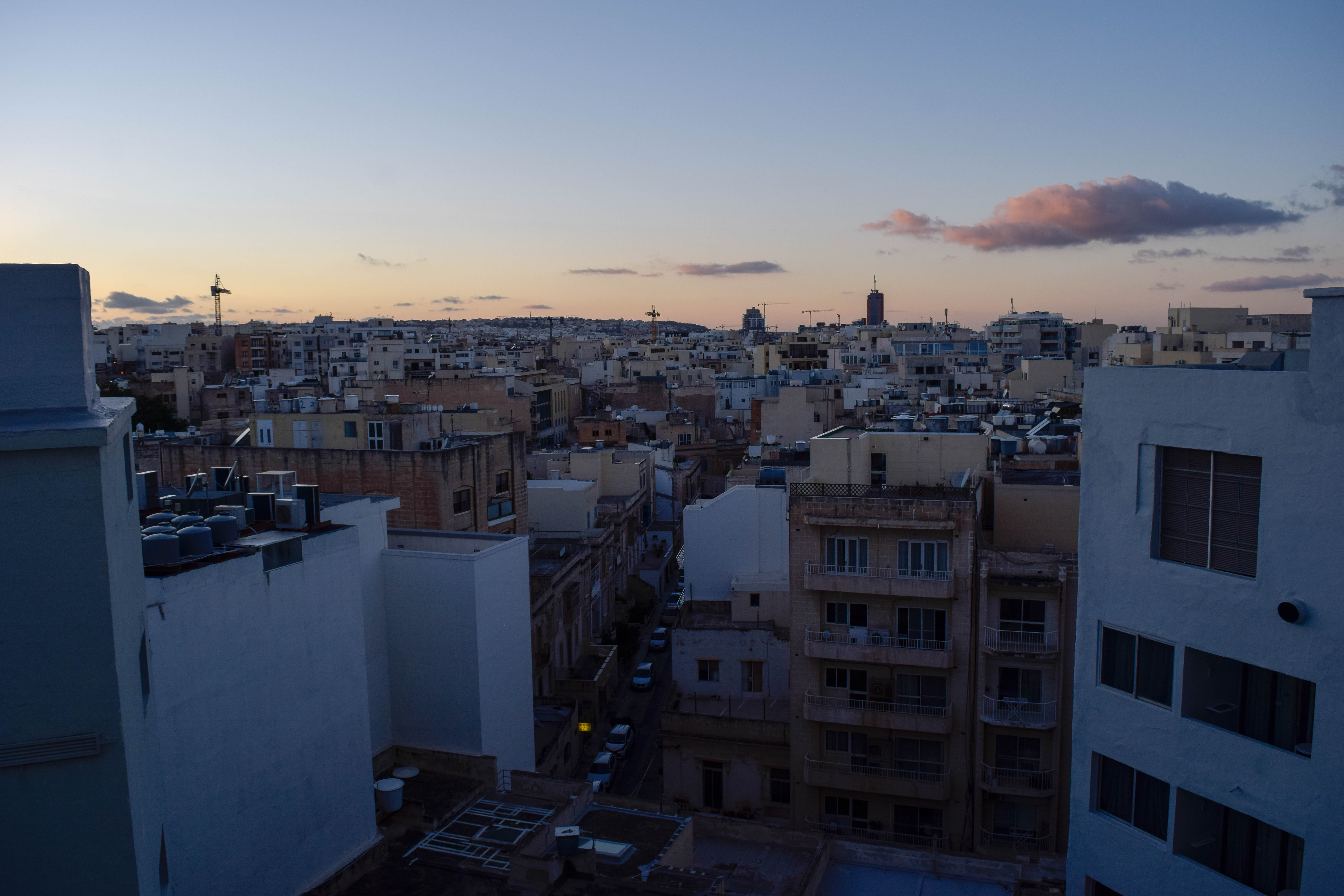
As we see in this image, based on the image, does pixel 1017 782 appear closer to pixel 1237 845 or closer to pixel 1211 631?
pixel 1237 845

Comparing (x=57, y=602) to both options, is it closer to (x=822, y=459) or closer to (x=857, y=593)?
(x=857, y=593)

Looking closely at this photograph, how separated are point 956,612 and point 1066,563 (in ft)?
8.15

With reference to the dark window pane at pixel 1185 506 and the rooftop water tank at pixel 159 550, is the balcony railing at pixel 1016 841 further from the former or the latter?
the rooftop water tank at pixel 159 550

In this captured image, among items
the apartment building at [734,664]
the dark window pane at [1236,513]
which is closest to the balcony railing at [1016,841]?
the apartment building at [734,664]

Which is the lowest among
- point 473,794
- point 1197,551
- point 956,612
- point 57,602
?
point 473,794

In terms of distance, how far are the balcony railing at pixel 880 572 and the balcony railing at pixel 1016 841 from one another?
18.0ft

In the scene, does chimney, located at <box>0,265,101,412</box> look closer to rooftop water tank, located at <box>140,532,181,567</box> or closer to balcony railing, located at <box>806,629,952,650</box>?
rooftop water tank, located at <box>140,532,181,567</box>

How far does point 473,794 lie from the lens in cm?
1627

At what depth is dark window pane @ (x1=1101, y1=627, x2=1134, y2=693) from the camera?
9945 mm

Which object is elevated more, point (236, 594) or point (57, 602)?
point (57, 602)

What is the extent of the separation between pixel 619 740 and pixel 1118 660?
20153 mm

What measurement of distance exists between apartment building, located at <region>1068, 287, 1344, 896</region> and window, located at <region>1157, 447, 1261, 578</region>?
2cm

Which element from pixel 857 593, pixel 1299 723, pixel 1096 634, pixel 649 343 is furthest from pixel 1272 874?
pixel 649 343

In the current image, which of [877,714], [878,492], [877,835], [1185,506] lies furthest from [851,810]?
[1185,506]
